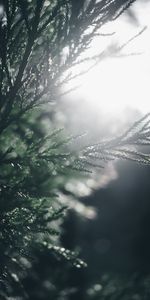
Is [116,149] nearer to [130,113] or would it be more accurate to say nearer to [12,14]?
[12,14]

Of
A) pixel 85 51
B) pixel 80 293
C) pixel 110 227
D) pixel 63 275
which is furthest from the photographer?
pixel 110 227

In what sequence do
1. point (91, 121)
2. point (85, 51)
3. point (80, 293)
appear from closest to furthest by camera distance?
point (85, 51)
point (80, 293)
point (91, 121)

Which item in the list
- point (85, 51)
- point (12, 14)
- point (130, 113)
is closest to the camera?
point (12, 14)

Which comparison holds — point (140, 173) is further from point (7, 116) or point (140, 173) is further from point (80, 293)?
point (7, 116)

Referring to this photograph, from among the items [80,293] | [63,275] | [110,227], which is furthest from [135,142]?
[110,227]

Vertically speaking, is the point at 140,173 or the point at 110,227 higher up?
the point at 140,173

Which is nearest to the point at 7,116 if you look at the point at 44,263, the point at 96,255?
the point at 44,263

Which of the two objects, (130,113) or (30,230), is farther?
(130,113)

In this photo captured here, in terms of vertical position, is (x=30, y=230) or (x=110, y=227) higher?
(x=110, y=227)

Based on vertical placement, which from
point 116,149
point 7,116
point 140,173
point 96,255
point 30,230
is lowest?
point 30,230
